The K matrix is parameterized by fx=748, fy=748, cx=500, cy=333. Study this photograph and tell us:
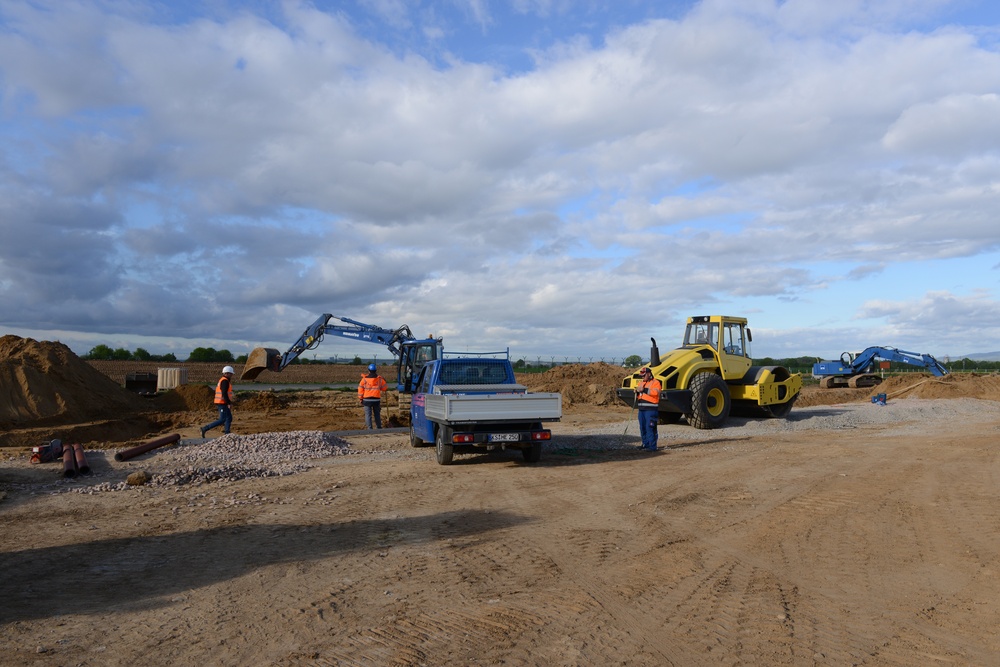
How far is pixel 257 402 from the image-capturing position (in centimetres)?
2873

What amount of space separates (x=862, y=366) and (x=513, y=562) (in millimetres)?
36690

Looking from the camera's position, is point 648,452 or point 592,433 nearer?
point 648,452

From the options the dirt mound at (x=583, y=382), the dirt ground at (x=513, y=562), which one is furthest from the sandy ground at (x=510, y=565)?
the dirt mound at (x=583, y=382)

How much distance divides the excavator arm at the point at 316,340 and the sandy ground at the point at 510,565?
38.5ft

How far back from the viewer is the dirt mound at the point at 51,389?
2166cm

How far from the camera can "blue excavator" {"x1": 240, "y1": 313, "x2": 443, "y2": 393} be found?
66.9 ft

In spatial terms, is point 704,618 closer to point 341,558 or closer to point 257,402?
point 341,558

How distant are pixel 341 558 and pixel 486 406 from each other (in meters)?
5.62

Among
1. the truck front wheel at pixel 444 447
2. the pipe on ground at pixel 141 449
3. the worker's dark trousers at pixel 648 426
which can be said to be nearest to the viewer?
the truck front wheel at pixel 444 447

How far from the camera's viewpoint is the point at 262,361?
24.4m

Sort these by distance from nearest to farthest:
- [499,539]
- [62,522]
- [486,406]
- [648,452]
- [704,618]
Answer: [704,618] < [499,539] < [62,522] < [486,406] < [648,452]

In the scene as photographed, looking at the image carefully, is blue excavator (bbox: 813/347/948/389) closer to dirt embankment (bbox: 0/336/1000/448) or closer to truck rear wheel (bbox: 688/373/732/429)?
dirt embankment (bbox: 0/336/1000/448)

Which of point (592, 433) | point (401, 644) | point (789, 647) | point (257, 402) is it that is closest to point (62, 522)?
point (401, 644)

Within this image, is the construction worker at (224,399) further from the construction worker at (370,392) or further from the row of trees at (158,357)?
the row of trees at (158,357)
